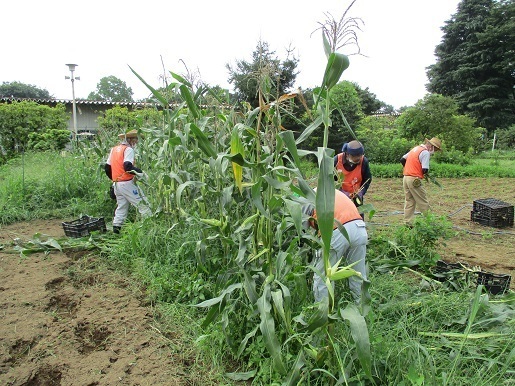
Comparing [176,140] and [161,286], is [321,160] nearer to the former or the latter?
[176,140]

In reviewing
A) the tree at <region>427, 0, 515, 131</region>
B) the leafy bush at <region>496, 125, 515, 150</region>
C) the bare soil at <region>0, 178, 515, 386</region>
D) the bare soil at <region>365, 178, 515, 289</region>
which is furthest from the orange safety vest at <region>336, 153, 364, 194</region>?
the tree at <region>427, 0, 515, 131</region>

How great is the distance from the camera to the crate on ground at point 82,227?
5332 millimetres

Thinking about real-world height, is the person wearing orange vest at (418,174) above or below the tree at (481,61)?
below

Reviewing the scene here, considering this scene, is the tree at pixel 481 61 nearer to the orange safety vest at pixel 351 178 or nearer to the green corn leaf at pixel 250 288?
the orange safety vest at pixel 351 178

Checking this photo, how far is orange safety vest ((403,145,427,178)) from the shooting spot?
6.21m

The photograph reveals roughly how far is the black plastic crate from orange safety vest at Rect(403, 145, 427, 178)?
9.92 feet

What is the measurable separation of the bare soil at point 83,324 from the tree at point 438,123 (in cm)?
1157

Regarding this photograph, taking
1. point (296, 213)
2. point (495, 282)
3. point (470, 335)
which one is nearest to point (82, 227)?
point (296, 213)

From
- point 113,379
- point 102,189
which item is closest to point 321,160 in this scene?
point 113,379

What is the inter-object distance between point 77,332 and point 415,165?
5608mm

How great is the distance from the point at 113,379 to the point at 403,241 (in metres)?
3.21

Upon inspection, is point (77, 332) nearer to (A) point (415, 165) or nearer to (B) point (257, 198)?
(B) point (257, 198)

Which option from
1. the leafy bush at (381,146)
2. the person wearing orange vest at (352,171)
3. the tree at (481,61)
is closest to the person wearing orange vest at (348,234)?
the person wearing orange vest at (352,171)

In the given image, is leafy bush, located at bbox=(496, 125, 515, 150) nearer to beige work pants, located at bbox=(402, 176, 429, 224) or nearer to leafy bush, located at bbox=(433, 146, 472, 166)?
leafy bush, located at bbox=(433, 146, 472, 166)
